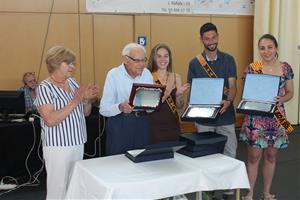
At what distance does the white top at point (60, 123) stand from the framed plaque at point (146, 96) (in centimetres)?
34

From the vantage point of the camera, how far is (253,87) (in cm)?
274

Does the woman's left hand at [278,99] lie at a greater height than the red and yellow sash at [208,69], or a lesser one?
lesser

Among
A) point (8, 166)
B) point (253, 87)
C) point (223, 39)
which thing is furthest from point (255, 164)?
point (223, 39)

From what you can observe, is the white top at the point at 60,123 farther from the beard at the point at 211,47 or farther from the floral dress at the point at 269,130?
the floral dress at the point at 269,130

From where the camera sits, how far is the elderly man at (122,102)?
240 cm

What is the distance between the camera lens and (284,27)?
589cm

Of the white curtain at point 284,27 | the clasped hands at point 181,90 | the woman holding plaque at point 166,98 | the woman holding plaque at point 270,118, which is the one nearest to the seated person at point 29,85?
the woman holding plaque at point 166,98

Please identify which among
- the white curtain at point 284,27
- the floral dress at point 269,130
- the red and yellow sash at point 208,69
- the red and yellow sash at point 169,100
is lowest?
the floral dress at point 269,130

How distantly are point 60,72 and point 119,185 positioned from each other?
0.75 metres

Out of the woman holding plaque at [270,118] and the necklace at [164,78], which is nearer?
the woman holding plaque at [270,118]

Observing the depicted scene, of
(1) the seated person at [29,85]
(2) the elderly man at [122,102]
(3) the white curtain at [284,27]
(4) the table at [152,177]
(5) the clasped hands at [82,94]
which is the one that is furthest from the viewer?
(3) the white curtain at [284,27]

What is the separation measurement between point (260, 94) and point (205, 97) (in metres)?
0.39

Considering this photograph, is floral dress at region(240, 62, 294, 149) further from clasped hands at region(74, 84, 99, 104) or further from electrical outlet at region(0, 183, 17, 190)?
electrical outlet at region(0, 183, 17, 190)

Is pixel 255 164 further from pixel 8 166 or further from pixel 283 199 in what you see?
pixel 8 166
